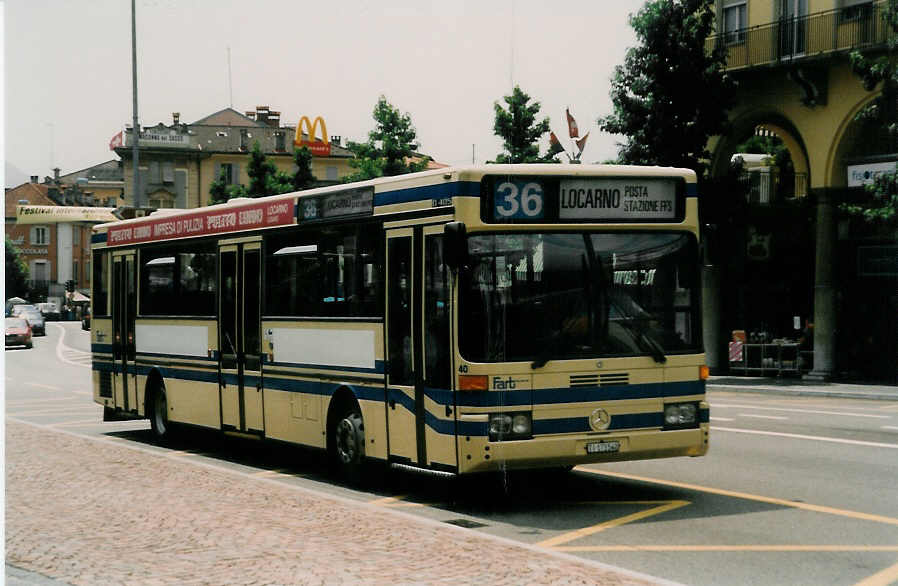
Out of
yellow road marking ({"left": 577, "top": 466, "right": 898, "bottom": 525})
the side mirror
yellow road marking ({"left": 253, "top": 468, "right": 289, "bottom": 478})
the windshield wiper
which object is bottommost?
yellow road marking ({"left": 253, "top": 468, "right": 289, "bottom": 478})

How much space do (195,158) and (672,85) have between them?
8138 cm

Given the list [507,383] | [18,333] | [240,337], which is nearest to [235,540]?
[507,383]

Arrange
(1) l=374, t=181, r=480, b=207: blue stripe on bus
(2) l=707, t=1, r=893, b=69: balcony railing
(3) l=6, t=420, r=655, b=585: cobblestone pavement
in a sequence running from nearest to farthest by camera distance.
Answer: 1. (3) l=6, t=420, r=655, b=585: cobblestone pavement
2. (1) l=374, t=181, r=480, b=207: blue stripe on bus
3. (2) l=707, t=1, r=893, b=69: balcony railing

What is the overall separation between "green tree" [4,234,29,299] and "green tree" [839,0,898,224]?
3645 inches

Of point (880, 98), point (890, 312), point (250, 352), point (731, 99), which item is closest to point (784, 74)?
point (731, 99)

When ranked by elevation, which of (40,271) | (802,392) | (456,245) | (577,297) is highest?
(40,271)

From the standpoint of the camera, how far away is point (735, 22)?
33594 millimetres

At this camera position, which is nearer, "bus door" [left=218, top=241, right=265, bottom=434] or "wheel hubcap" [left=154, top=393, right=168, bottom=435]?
"bus door" [left=218, top=241, right=265, bottom=434]

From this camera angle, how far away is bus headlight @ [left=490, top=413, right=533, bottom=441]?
33.8ft

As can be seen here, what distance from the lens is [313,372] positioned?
13086mm

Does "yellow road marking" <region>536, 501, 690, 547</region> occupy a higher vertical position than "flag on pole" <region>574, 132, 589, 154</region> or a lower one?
lower

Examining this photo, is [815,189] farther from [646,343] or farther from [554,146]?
[646,343]

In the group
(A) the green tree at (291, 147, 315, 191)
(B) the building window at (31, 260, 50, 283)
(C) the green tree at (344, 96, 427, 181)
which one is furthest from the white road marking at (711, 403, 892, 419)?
(B) the building window at (31, 260, 50, 283)

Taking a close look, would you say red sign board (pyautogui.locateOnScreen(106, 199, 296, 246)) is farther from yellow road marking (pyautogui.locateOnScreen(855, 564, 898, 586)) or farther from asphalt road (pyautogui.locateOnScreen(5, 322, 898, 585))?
yellow road marking (pyautogui.locateOnScreen(855, 564, 898, 586))
